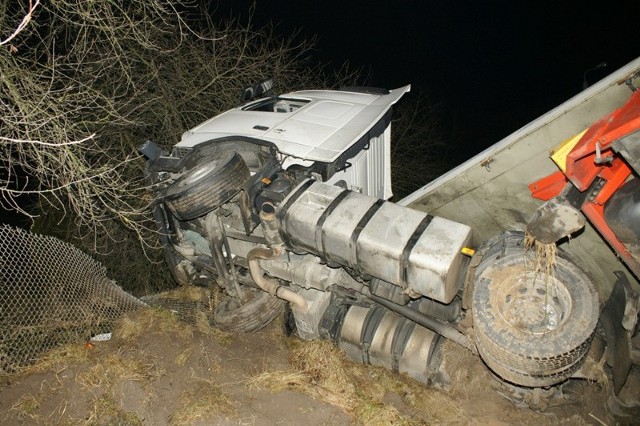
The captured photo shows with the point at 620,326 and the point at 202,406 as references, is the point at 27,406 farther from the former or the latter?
the point at 620,326

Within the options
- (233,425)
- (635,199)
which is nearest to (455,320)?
(635,199)

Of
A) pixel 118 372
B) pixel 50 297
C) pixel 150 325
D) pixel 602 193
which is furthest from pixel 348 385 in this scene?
pixel 50 297

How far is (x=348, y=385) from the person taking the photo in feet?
12.4

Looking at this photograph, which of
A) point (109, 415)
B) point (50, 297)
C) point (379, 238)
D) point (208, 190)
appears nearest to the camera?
point (379, 238)

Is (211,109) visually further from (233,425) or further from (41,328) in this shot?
(233,425)

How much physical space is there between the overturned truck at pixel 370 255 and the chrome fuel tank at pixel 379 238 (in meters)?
0.01

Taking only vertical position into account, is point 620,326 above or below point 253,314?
above

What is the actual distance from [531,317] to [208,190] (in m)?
2.76

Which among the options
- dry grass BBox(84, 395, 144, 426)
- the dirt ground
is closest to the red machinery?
the dirt ground

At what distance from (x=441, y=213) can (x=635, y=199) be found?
1920 mm

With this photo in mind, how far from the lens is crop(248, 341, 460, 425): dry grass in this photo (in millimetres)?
3439

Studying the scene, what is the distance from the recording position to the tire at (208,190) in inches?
142

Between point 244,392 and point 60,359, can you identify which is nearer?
point 244,392

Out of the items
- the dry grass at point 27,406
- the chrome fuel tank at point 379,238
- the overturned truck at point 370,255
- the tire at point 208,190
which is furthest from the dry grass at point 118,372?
the chrome fuel tank at point 379,238
